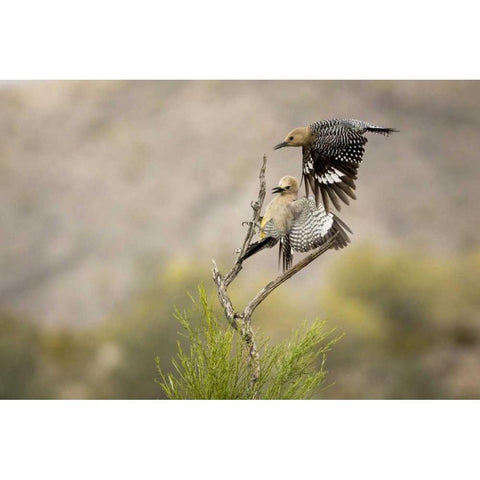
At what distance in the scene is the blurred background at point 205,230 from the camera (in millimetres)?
2812

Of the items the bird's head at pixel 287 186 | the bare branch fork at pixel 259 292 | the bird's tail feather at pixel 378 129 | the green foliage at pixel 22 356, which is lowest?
the green foliage at pixel 22 356

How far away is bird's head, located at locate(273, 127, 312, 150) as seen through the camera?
9.14 ft

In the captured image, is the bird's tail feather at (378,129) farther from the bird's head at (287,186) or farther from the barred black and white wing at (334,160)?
the bird's head at (287,186)

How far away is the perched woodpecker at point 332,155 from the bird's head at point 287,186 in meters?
0.05

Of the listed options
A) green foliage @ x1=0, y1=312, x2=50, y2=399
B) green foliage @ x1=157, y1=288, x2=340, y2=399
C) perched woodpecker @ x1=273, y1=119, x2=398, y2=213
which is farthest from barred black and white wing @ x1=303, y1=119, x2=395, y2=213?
green foliage @ x1=0, y1=312, x2=50, y2=399

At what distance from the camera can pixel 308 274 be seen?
2844 mm

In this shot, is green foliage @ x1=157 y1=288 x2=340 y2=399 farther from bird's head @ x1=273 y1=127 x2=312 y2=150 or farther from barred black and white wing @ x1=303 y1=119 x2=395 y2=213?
bird's head @ x1=273 y1=127 x2=312 y2=150

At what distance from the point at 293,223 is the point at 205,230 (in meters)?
0.42

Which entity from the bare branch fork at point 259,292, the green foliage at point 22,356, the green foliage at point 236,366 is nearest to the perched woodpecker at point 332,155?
the bare branch fork at point 259,292
